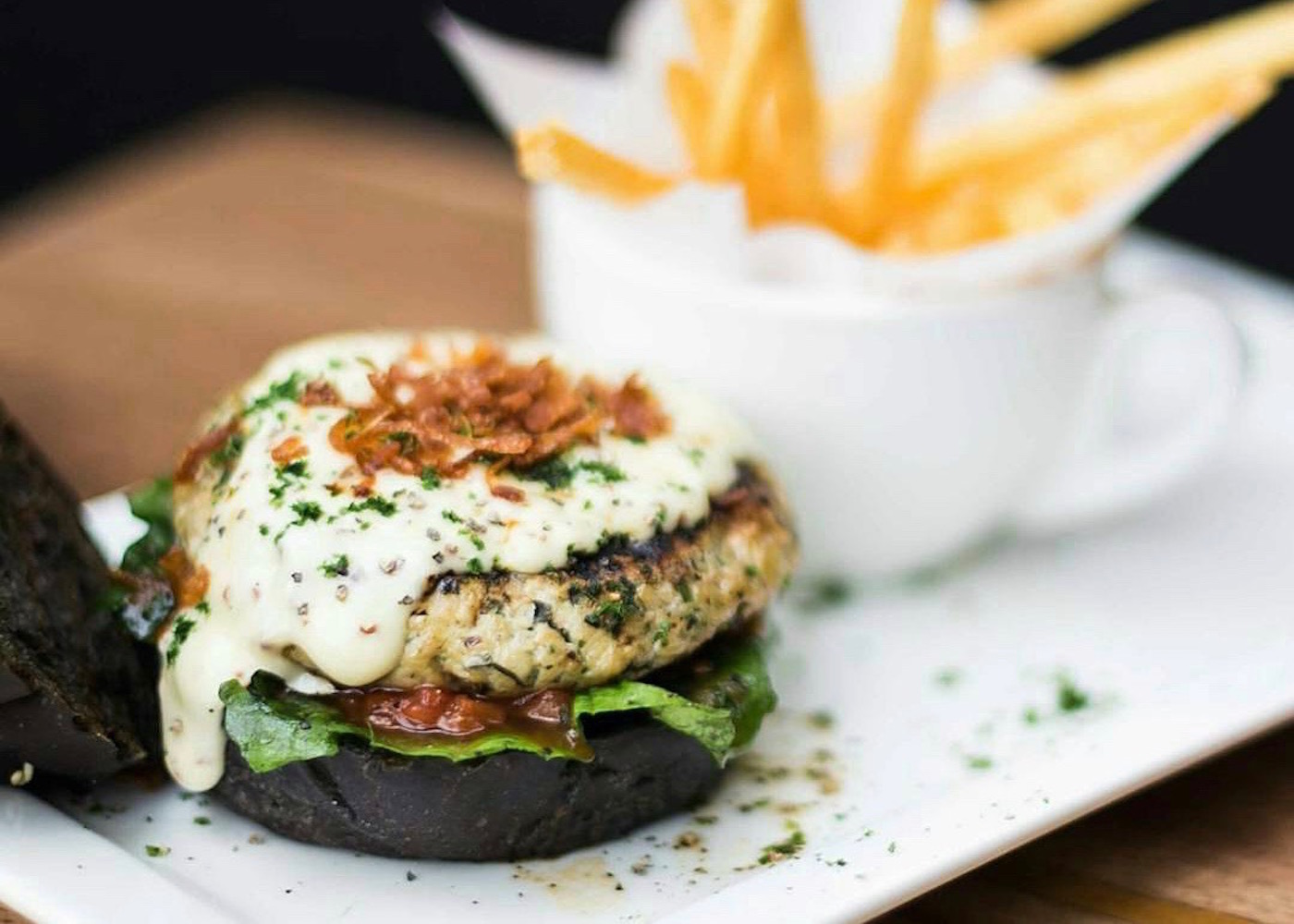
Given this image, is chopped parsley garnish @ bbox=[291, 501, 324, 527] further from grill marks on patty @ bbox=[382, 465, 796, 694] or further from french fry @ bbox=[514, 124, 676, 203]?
french fry @ bbox=[514, 124, 676, 203]

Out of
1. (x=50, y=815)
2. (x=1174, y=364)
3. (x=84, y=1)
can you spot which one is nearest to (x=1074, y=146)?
(x=1174, y=364)

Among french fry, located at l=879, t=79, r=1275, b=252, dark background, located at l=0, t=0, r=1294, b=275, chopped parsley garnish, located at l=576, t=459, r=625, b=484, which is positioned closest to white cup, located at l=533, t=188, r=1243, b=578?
french fry, located at l=879, t=79, r=1275, b=252

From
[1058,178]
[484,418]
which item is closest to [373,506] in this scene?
[484,418]

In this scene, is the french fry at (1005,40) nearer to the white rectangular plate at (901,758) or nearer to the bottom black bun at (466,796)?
the white rectangular plate at (901,758)

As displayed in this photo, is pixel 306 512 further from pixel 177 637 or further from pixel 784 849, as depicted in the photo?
pixel 784 849

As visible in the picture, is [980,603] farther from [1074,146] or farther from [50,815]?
[50,815]

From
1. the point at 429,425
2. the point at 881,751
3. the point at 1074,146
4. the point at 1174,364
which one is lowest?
the point at 881,751
